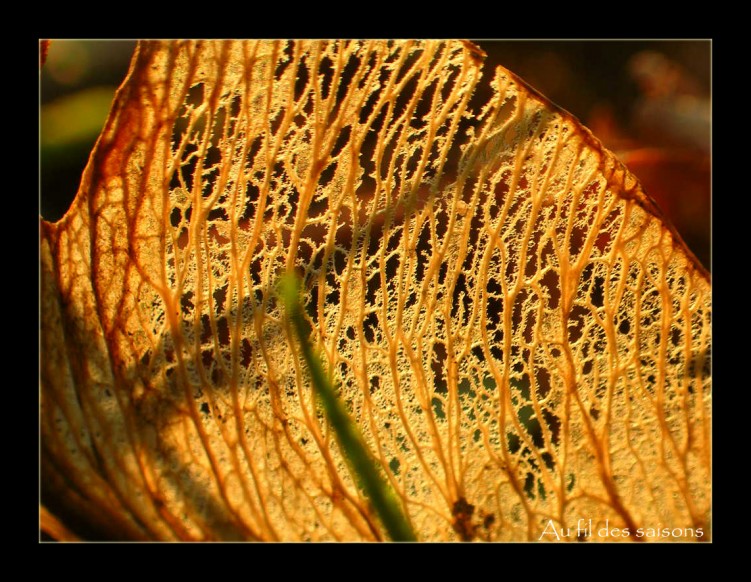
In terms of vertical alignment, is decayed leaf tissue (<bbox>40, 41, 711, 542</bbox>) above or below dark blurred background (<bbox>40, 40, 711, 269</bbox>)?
below

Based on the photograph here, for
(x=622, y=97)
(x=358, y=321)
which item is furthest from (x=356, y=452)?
(x=622, y=97)

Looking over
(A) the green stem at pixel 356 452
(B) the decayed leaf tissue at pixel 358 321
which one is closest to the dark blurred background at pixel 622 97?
(B) the decayed leaf tissue at pixel 358 321

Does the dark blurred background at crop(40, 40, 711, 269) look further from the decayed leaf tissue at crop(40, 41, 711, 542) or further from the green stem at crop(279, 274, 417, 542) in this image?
the green stem at crop(279, 274, 417, 542)

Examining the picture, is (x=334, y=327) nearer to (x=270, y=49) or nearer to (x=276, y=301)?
(x=276, y=301)

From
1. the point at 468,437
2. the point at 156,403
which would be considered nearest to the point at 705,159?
the point at 468,437

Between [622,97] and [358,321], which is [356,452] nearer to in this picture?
[358,321]

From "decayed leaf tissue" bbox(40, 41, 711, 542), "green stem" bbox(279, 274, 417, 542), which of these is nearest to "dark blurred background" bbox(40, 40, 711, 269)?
"decayed leaf tissue" bbox(40, 41, 711, 542)

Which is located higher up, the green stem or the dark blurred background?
the dark blurred background
